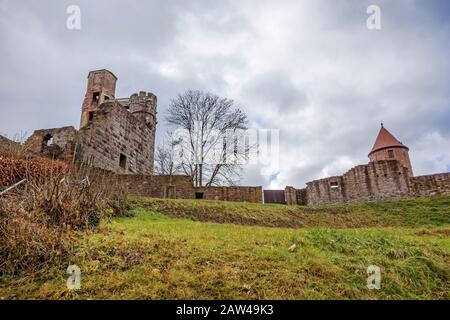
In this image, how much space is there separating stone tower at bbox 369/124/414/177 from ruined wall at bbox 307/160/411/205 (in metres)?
14.0

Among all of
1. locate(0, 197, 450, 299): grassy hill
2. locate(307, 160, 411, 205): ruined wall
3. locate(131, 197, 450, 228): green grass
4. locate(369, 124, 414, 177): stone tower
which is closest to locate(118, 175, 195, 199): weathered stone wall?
locate(131, 197, 450, 228): green grass

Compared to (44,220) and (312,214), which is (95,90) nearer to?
(312,214)

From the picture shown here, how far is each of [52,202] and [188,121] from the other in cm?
2374

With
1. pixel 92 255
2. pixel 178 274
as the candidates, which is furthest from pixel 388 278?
pixel 92 255

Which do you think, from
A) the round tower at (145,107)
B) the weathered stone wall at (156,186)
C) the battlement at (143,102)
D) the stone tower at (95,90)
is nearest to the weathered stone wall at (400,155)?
the round tower at (145,107)

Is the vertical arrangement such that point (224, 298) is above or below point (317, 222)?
below

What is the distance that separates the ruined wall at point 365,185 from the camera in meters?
20.7

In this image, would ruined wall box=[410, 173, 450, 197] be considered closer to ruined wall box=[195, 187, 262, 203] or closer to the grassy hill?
ruined wall box=[195, 187, 262, 203]

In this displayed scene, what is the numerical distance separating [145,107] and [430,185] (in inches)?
900

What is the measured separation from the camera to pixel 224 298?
3.28 meters

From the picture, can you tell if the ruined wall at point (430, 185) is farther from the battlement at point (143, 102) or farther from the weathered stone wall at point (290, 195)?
the battlement at point (143, 102)

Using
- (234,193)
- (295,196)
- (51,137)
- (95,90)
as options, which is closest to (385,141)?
(295,196)

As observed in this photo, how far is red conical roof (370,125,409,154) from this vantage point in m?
34.1
